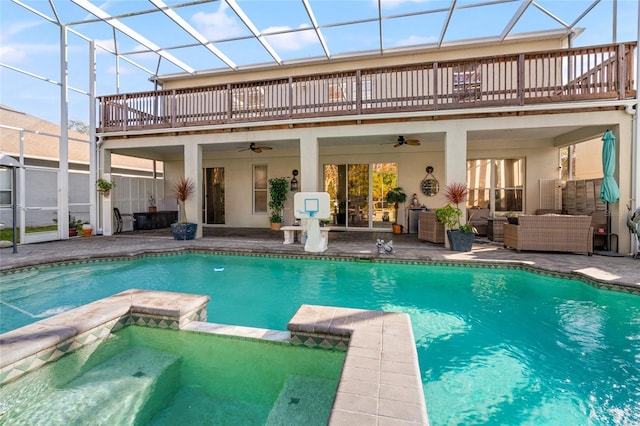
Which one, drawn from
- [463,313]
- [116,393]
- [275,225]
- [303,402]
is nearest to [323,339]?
[303,402]

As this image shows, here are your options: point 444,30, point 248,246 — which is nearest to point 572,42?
point 444,30

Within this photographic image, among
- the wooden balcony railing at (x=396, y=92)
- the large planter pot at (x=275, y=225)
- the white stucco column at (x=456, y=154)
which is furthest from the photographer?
the large planter pot at (x=275, y=225)

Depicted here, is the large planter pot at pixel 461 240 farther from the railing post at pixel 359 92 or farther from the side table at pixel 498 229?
the railing post at pixel 359 92

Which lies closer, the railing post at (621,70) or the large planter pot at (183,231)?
the railing post at (621,70)

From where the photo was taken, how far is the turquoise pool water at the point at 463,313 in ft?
7.82

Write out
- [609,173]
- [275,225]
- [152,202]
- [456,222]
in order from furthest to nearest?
[152,202] → [275,225] → [456,222] → [609,173]

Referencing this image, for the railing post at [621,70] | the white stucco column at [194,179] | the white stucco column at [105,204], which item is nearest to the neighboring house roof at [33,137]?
the white stucco column at [105,204]

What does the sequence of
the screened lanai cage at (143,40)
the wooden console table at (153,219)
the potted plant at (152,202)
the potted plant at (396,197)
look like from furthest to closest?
the potted plant at (152,202)
the wooden console table at (153,219)
the potted plant at (396,197)
the screened lanai cage at (143,40)

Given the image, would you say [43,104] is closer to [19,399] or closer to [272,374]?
[19,399]

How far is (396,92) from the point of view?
7906 mm

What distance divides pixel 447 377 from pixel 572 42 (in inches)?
449

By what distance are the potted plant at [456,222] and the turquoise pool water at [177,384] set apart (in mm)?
5419

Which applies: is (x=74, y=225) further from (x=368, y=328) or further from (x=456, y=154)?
(x=456, y=154)

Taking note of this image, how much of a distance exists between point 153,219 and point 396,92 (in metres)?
9.95
